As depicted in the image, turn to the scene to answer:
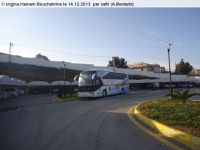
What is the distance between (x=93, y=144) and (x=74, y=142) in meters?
0.67

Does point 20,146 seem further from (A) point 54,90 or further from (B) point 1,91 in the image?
(A) point 54,90

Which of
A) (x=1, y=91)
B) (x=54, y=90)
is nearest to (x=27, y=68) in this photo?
(x=54, y=90)

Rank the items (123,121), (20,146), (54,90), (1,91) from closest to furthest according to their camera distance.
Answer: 1. (20,146)
2. (123,121)
3. (1,91)
4. (54,90)

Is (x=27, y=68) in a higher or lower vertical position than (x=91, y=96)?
higher

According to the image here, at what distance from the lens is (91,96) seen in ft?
98.7

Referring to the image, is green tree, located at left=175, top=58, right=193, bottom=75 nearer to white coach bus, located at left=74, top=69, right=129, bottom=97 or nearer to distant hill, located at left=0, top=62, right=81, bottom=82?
distant hill, located at left=0, top=62, right=81, bottom=82

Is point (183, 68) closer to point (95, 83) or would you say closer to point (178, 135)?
point (95, 83)

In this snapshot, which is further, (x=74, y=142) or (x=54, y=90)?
(x=54, y=90)

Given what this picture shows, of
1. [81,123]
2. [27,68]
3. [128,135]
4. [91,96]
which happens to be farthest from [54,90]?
[128,135]

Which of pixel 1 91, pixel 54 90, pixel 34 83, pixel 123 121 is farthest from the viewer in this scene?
pixel 54 90

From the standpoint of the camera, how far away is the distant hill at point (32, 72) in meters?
63.7

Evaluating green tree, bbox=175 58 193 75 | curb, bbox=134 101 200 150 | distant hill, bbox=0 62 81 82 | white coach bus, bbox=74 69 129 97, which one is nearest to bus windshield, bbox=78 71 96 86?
white coach bus, bbox=74 69 129 97

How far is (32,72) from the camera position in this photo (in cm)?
6938

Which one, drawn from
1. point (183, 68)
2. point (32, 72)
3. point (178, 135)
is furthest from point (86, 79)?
point (183, 68)
